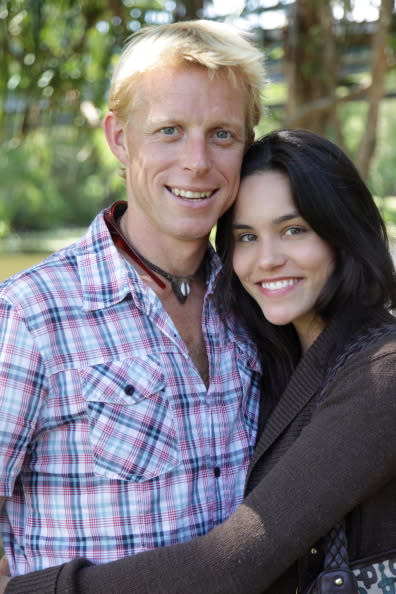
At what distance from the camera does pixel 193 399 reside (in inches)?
74.0

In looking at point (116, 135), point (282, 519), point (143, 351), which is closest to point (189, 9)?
point (116, 135)

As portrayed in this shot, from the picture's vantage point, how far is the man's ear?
7.06 ft

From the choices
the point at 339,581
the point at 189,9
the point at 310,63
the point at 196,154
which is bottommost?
the point at 339,581

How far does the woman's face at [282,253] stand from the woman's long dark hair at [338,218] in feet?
0.08

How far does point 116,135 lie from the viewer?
7.14 ft

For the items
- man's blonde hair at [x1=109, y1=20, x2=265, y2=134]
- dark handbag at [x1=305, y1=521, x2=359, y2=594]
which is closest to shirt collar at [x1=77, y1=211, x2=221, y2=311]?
man's blonde hair at [x1=109, y1=20, x2=265, y2=134]

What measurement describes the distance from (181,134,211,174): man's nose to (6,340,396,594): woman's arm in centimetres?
74

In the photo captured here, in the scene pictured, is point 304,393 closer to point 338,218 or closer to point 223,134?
point 338,218

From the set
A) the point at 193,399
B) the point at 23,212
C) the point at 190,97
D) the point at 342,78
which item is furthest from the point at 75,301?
the point at 23,212

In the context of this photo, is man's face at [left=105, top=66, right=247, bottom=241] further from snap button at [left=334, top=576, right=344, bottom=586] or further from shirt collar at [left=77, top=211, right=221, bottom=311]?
snap button at [left=334, top=576, right=344, bottom=586]

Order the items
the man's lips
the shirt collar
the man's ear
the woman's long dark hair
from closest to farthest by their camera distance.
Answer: the shirt collar → the woman's long dark hair → the man's lips → the man's ear

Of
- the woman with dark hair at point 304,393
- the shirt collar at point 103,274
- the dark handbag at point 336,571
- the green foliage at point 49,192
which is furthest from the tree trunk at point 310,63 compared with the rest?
the green foliage at point 49,192

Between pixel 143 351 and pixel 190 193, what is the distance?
46 cm

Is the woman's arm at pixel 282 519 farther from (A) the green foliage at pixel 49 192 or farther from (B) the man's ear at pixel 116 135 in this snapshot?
(A) the green foliage at pixel 49 192
